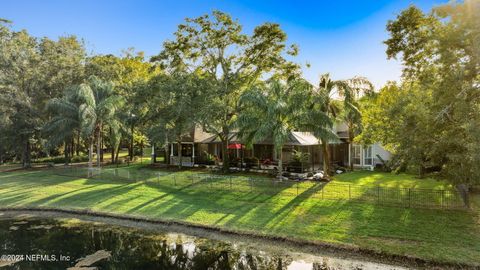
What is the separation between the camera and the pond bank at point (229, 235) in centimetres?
1111

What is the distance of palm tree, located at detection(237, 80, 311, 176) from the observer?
801 inches

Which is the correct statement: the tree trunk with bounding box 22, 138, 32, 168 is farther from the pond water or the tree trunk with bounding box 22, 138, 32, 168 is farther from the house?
the pond water

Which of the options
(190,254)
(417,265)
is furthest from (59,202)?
(417,265)

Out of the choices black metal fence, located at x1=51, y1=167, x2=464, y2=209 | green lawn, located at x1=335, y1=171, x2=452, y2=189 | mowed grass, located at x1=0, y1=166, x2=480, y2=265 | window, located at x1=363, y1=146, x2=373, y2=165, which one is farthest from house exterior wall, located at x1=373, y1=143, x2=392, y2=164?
black metal fence, located at x1=51, y1=167, x2=464, y2=209

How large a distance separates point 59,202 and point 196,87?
42.0 feet

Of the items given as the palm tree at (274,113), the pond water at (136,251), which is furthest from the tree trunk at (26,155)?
the palm tree at (274,113)

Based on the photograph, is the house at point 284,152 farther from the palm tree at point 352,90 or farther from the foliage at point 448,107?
the foliage at point 448,107

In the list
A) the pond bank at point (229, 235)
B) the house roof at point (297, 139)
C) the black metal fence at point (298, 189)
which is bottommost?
the pond bank at point (229, 235)

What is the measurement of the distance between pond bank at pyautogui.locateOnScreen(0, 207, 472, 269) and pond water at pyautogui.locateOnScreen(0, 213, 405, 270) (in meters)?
0.21

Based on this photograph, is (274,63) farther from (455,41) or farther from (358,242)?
(358,242)

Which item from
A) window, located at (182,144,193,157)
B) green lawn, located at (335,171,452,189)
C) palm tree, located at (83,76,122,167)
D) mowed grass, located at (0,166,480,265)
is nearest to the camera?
mowed grass, located at (0,166,480,265)

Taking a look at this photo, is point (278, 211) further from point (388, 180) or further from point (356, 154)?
point (356, 154)

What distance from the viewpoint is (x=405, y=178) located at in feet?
80.1

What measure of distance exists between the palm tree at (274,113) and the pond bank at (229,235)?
746 centimetres
